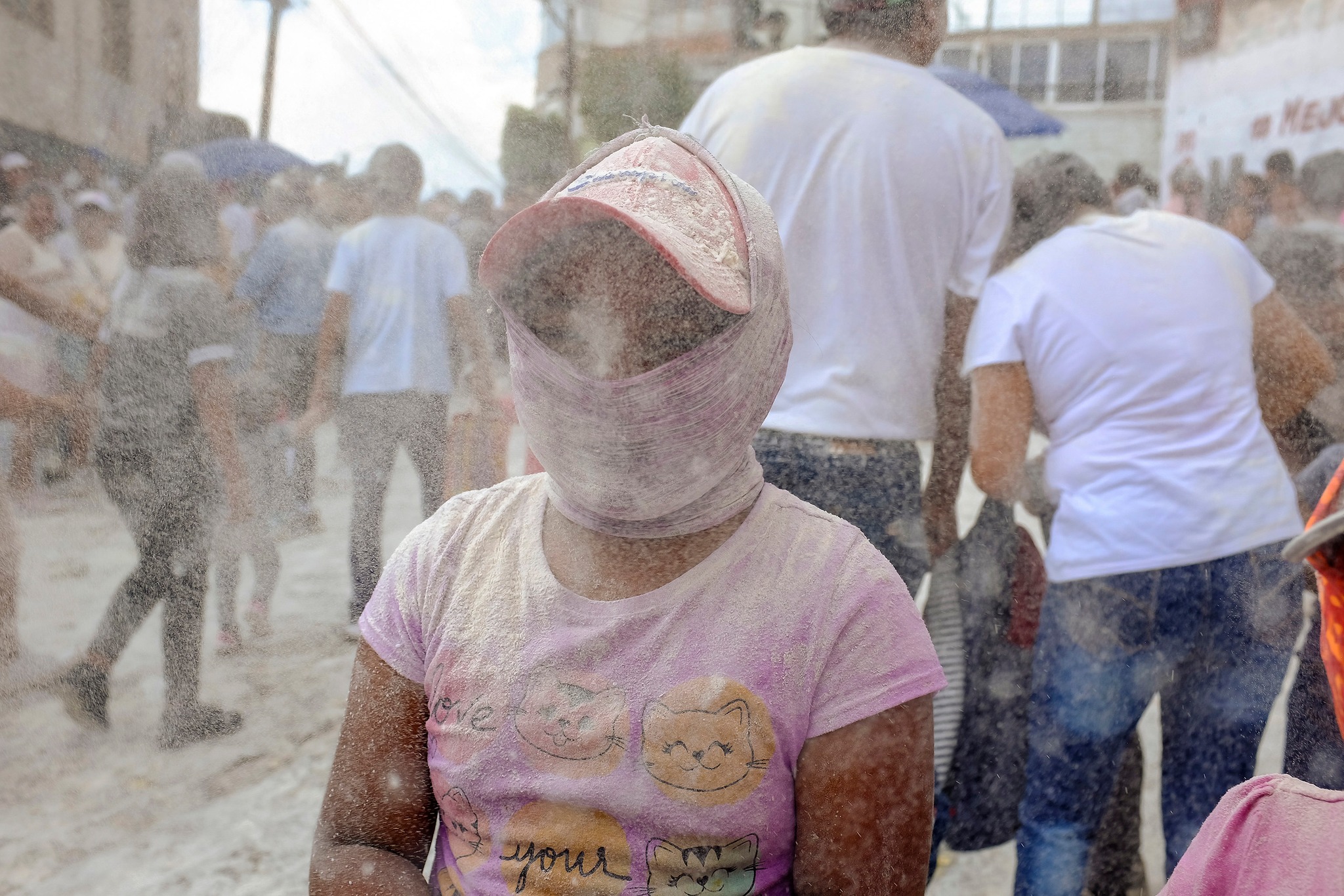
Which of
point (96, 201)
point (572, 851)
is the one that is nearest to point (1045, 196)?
point (572, 851)

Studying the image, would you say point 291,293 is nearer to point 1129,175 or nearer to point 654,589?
point 654,589

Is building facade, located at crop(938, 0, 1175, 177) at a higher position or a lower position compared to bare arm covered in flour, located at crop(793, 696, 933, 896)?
higher

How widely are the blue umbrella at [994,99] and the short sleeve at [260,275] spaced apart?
40.1 inches

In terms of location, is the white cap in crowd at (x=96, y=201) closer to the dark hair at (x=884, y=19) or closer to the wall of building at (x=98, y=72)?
the wall of building at (x=98, y=72)

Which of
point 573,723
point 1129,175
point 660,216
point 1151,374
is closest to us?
point 660,216

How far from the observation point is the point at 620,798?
0.91 metres

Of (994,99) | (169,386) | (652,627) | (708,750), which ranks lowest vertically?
(708,750)

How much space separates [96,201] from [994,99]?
1.34 meters

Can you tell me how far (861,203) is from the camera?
1310mm

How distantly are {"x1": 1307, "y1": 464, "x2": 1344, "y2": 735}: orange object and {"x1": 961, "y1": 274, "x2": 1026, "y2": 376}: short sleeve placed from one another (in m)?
0.69

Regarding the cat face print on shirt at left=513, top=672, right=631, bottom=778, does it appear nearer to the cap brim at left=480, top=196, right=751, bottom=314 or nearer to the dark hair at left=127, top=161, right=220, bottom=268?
the cap brim at left=480, top=196, right=751, bottom=314

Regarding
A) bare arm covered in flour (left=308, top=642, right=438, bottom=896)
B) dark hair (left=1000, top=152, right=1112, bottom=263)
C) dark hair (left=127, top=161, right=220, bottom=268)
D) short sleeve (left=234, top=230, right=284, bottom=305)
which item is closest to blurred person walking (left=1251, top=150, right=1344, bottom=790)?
dark hair (left=1000, top=152, right=1112, bottom=263)

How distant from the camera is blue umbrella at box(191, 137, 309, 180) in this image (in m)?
1.56

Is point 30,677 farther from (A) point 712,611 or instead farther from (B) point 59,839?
(A) point 712,611
